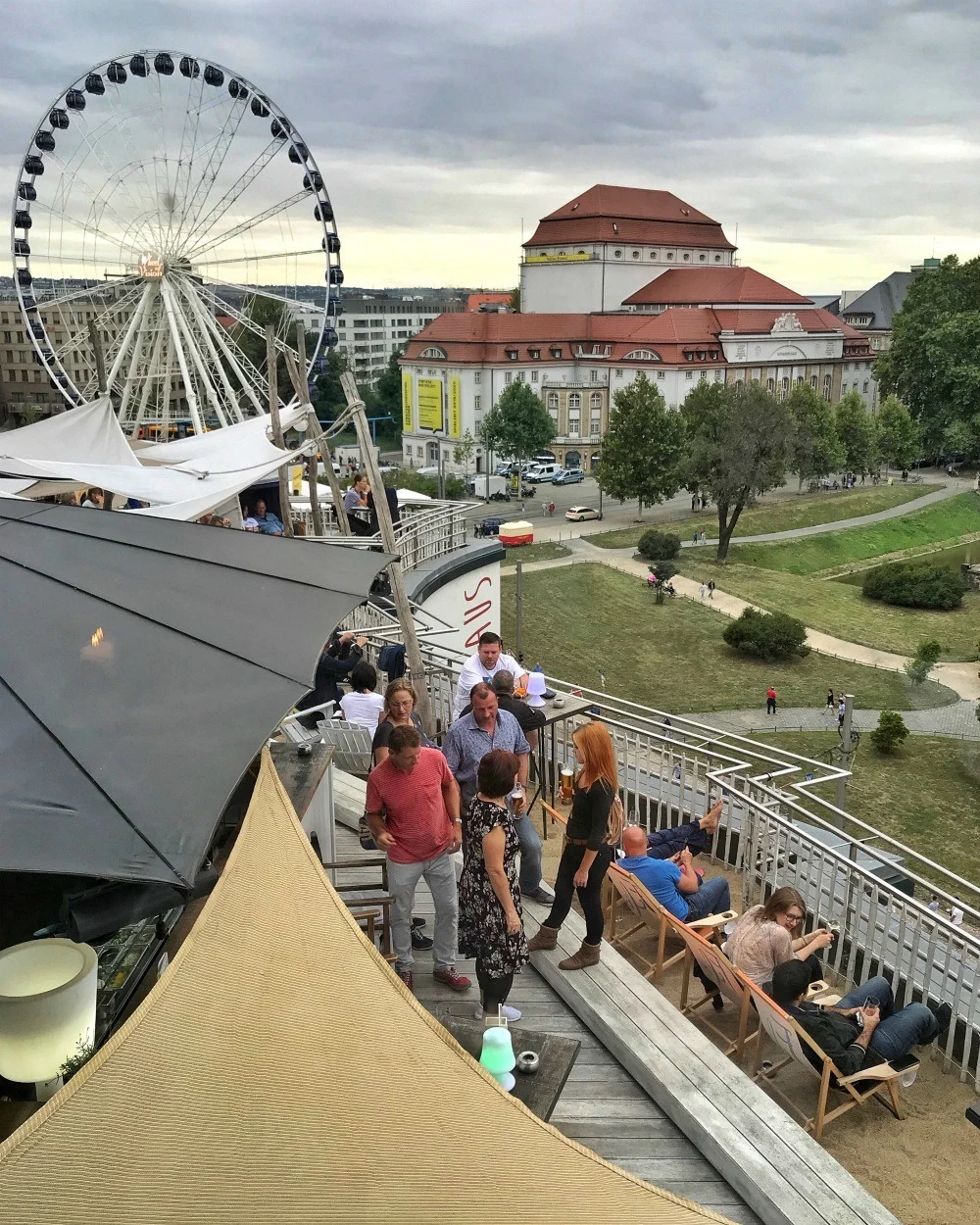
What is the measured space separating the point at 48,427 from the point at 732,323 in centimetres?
6858

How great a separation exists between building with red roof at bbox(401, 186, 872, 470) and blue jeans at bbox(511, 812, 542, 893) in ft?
230

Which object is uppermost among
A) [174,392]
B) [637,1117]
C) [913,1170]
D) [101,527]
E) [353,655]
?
[174,392]

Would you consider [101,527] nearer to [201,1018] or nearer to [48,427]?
[201,1018]

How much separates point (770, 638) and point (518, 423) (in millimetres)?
37177

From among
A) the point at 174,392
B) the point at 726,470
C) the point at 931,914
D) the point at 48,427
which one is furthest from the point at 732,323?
the point at 931,914

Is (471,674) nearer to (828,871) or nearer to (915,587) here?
(828,871)

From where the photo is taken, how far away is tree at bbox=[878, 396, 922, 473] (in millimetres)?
66812

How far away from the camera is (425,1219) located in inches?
99.7

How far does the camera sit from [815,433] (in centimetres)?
6072

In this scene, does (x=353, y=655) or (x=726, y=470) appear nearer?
(x=353, y=655)

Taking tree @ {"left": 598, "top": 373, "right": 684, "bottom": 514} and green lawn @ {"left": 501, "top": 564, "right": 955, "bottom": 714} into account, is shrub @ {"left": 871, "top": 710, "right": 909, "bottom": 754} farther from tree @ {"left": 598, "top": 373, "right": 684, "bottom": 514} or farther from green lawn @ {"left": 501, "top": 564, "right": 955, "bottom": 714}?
tree @ {"left": 598, "top": 373, "right": 684, "bottom": 514}

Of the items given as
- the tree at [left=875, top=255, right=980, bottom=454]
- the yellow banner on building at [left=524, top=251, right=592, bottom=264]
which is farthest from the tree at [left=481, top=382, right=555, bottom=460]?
the tree at [left=875, top=255, right=980, bottom=454]

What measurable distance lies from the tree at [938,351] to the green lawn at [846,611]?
3093 centimetres

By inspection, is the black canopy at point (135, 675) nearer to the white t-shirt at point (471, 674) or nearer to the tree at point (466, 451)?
the white t-shirt at point (471, 674)
